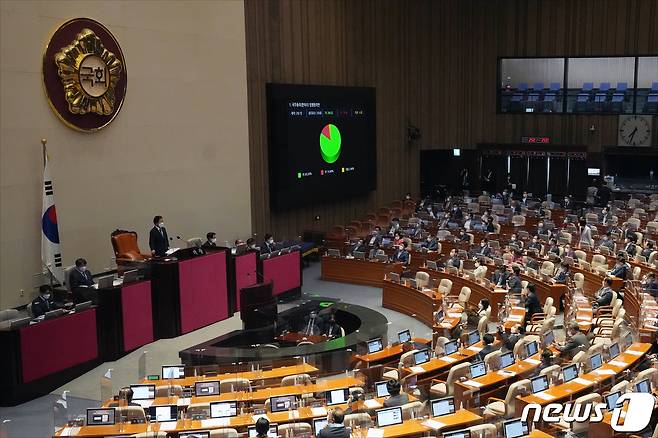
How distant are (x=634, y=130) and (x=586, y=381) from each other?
2072cm

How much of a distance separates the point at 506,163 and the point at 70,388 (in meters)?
22.5

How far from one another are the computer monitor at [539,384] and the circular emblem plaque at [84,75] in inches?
438

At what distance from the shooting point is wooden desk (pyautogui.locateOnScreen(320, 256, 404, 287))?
21.7m

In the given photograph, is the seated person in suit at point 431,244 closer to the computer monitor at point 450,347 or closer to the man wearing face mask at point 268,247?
the man wearing face mask at point 268,247

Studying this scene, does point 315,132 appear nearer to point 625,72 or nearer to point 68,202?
point 68,202

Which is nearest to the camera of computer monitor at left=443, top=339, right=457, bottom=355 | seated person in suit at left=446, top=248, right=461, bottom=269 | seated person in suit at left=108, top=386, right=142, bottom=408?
seated person in suit at left=108, top=386, right=142, bottom=408

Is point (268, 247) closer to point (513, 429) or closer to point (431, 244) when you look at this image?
point (431, 244)

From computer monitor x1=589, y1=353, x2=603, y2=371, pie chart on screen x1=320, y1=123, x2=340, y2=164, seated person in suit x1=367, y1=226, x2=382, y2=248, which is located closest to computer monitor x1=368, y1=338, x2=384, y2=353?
computer monitor x1=589, y1=353, x2=603, y2=371

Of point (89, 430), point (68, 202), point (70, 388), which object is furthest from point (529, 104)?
point (89, 430)

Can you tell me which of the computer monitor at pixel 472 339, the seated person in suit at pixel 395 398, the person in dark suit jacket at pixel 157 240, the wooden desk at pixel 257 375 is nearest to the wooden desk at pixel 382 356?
the wooden desk at pixel 257 375

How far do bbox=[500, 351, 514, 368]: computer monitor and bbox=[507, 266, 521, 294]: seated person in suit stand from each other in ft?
15.5

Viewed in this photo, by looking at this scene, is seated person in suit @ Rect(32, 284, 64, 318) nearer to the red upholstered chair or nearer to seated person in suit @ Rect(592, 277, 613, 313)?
the red upholstered chair

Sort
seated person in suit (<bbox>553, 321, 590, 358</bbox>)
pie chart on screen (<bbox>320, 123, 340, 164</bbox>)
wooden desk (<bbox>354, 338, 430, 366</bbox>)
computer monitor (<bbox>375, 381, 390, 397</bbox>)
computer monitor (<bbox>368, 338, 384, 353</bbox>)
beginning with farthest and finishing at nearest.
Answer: pie chart on screen (<bbox>320, 123, 340, 164</bbox>), computer monitor (<bbox>368, 338, 384, 353</bbox>), wooden desk (<bbox>354, 338, 430, 366</bbox>), seated person in suit (<bbox>553, 321, 590, 358</bbox>), computer monitor (<bbox>375, 381, 390, 397</bbox>)

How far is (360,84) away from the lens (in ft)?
91.4
